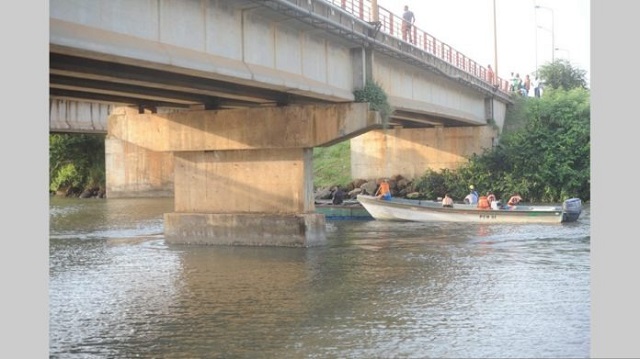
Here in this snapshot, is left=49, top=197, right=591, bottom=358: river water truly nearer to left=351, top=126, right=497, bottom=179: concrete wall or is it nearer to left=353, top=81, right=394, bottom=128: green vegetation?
left=353, top=81, right=394, bottom=128: green vegetation

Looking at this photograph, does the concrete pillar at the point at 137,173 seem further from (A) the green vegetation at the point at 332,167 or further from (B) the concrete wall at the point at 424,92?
(B) the concrete wall at the point at 424,92

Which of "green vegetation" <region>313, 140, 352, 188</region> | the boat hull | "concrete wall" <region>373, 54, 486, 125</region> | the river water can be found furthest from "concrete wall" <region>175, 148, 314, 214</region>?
"green vegetation" <region>313, 140, 352, 188</region>

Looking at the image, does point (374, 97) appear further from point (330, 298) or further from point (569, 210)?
point (330, 298)

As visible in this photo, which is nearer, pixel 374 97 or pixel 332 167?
pixel 374 97

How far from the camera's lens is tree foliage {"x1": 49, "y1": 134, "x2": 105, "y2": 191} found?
68500 millimetres

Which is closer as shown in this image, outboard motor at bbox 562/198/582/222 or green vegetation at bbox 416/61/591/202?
outboard motor at bbox 562/198/582/222

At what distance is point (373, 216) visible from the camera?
34844 millimetres

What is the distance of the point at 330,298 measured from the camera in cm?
1538

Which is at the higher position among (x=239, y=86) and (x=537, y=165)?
(x=239, y=86)

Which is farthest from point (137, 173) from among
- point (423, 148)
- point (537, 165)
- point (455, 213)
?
point (455, 213)

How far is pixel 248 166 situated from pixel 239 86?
3945 mm

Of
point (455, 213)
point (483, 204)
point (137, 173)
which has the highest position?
point (137, 173)

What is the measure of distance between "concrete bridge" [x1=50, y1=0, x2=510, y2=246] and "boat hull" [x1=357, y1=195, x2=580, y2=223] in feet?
15.1

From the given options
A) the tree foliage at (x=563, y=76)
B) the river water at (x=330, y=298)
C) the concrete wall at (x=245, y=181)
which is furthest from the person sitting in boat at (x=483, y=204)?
the tree foliage at (x=563, y=76)
